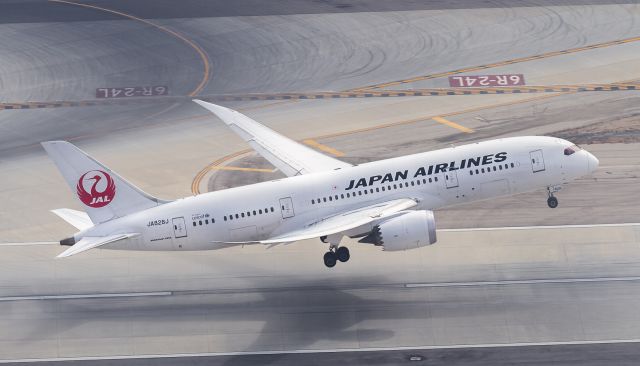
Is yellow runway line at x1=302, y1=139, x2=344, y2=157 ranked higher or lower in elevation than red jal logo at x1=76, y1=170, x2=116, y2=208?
higher

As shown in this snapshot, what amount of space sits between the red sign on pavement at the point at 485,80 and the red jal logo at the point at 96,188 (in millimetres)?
41946

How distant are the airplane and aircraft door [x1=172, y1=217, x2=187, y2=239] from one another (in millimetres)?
54

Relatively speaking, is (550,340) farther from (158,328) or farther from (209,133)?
(209,133)

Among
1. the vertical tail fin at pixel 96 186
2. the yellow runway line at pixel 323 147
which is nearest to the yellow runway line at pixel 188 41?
the yellow runway line at pixel 323 147

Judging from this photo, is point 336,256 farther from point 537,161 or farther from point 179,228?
point 537,161

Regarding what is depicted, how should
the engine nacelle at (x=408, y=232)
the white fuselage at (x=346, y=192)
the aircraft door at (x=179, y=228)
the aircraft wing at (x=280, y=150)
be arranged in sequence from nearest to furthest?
the engine nacelle at (x=408, y=232) < the aircraft door at (x=179, y=228) < the white fuselage at (x=346, y=192) < the aircraft wing at (x=280, y=150)

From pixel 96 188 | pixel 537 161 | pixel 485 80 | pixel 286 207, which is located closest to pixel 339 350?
pixel 286 207

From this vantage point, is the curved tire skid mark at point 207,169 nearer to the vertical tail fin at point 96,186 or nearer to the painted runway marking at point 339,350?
the vertical tail fin at point 96,186

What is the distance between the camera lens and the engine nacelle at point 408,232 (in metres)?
61.7

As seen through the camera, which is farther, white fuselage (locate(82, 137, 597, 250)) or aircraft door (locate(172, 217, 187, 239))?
white fuselage (locate(82, 137, 597, 250))

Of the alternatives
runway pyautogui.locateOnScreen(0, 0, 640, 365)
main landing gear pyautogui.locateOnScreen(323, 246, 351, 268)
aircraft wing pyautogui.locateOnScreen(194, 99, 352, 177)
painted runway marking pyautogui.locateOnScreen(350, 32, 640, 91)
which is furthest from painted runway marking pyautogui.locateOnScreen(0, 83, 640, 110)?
main landing gear pyautogui.locateOnScreen(323, 246, 351, 268)

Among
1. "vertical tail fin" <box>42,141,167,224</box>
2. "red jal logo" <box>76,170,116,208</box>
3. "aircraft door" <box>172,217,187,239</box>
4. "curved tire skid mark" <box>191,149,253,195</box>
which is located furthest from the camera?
"curved tire skid mark" <box>191,149,253,195</box>

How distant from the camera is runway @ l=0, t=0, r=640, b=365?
204 ft

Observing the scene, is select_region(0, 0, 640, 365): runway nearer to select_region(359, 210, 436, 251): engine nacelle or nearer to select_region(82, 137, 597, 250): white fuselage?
select_region(82, 137, 597, 250): white fuselage
